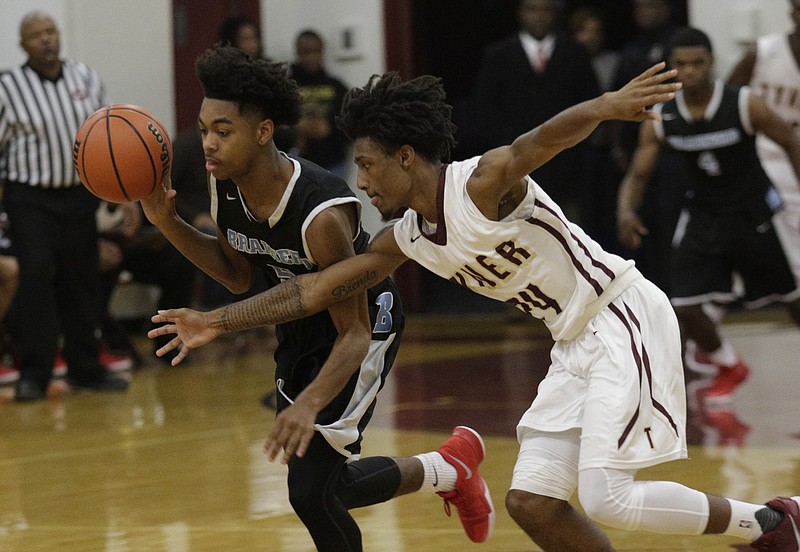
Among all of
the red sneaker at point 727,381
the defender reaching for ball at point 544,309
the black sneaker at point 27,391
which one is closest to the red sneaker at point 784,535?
the defender reaching for ball at point 544,309

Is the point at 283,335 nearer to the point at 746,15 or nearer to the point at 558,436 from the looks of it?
the point at 558,436

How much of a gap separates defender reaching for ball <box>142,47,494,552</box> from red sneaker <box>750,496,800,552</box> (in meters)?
1.17

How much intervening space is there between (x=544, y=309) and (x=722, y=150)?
3394mm

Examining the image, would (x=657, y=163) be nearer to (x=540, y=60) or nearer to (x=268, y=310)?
(x=540, y=60)

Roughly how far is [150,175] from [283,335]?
64 centimetres

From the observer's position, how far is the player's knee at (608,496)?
346cm

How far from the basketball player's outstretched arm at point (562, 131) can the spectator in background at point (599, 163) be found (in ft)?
24.7

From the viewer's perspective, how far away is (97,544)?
178 inches

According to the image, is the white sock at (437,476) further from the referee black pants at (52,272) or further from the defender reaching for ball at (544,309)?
the referee black pants at (52,272)

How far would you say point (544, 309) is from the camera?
3.75 m

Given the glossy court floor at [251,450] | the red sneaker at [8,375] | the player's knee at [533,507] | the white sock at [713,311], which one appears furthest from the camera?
the red sneaker at [8,375]

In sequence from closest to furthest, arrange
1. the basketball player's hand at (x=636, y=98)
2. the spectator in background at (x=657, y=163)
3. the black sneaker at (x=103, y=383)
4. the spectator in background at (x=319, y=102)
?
the basketball player's hand at (x=636, y=98) < the black sneaker at (x=103, y=383) < the spectator in background at (x=657, y=163) < the spectator in background at (x=319, y=102)

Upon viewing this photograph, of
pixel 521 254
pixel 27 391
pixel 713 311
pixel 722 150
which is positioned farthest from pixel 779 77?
pixel 27 391

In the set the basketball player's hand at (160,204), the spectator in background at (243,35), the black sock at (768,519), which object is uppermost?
the spectator in background at (243,35)
